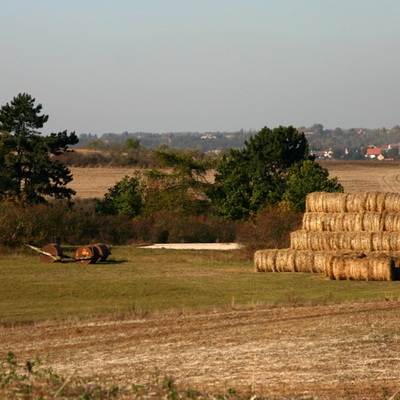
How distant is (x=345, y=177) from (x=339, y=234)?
230 ft

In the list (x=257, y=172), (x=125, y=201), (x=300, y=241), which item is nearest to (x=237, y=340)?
(x=300, y=241)

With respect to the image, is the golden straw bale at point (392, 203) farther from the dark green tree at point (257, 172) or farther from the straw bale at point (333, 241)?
the dark green tree at point (257, 172)

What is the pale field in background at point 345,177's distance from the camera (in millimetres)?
91994

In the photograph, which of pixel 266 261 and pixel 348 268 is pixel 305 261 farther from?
pixel 348 268

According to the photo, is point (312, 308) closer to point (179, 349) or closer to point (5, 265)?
point (179, 349)

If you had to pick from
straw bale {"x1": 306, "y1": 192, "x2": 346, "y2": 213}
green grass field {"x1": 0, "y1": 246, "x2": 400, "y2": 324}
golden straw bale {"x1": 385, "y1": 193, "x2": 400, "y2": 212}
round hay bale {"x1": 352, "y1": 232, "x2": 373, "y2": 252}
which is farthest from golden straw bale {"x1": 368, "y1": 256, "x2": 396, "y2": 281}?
straw bale {"x1": 306, "y1": 192, "x2": 346, "y2": 213}

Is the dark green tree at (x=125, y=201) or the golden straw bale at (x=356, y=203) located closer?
the golden straw bale at (x=356, y=203)

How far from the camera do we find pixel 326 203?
130 ft

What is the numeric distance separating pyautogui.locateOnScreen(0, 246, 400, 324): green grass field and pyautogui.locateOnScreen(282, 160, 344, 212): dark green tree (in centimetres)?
1405

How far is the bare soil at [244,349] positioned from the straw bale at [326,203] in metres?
11.7

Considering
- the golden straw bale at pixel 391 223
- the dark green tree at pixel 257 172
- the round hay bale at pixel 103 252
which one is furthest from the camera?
the dark green tree at pixel 257 172

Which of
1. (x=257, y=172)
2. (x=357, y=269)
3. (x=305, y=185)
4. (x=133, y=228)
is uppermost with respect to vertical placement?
(x=257, y=172)

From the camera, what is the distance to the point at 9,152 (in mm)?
64250

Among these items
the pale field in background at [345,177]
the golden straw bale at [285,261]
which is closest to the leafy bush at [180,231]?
the golden straw bale at [285,261]
